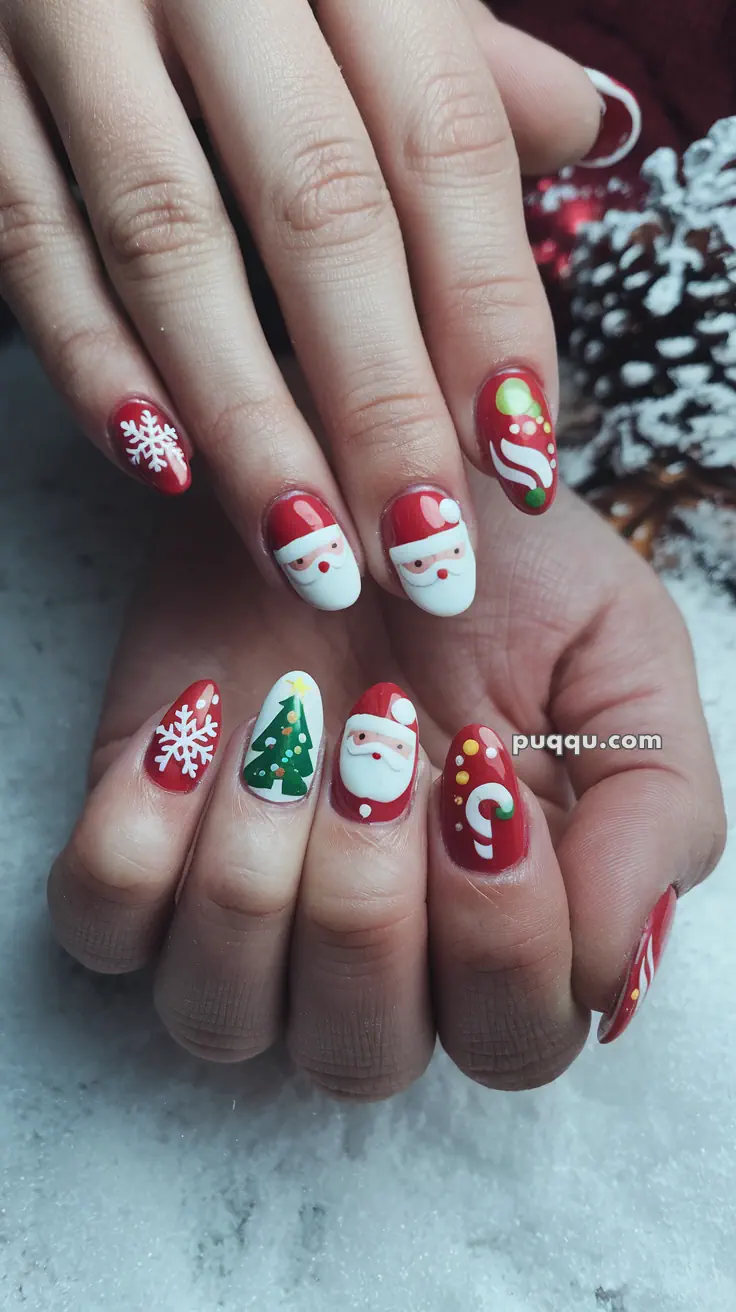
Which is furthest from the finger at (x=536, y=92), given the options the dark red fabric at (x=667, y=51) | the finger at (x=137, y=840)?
the finger at (x=137, y=840)

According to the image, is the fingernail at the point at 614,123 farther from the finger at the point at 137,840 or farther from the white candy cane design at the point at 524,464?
the finger at the point at 137,840

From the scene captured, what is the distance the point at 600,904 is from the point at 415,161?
401 mm

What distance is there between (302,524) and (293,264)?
0.14 metres

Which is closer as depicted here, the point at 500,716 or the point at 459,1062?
the point at 459,1062

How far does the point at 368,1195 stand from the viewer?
56 cm

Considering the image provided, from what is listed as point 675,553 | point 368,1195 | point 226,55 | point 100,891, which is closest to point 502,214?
point 226,55

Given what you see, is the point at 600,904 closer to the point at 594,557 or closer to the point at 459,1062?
the point at 459,1062

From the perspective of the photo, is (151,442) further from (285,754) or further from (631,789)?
(631,789)

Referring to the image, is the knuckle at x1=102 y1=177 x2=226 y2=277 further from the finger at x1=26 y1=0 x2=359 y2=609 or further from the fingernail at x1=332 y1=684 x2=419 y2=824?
the fingernail at x1=332 y1=684 x2=419 y2=824

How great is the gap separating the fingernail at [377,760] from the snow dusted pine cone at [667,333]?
0.34 meters

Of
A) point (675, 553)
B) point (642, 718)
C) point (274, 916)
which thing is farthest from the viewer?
point (675, 553)

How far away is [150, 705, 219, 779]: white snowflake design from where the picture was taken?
542mm

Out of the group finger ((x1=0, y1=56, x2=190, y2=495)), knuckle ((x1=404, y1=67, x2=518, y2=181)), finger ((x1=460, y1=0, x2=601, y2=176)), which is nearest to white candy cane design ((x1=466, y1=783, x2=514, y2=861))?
finger ((x1=0, y1=56, x2=190, y2=495))

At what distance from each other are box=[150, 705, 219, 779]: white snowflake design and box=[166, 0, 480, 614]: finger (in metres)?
0.12
